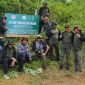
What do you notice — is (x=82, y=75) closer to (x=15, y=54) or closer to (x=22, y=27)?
(x=15, y=54)

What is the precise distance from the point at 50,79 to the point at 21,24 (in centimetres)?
457

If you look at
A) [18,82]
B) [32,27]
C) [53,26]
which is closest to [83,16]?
[32,27]

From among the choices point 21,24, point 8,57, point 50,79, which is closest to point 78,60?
point 50,79

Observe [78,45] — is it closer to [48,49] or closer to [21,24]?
[48,49]

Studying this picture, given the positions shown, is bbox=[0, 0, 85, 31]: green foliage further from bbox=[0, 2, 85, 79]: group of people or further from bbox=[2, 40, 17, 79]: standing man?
bbox=[2, 40, 17, 79]: standing man

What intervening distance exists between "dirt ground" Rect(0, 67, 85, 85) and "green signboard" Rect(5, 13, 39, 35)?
11.8ft

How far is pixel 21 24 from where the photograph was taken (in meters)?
16.7

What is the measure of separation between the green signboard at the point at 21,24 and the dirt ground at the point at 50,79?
360cm

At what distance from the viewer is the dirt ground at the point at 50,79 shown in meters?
12.4

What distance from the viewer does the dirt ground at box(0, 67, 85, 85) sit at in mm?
12383

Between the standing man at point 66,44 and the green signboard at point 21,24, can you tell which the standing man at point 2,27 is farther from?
the standing man at point 66,44

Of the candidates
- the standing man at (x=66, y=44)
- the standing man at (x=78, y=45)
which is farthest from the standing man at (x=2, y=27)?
the standing man at (x=78, y=45)

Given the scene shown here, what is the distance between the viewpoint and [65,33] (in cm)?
1359

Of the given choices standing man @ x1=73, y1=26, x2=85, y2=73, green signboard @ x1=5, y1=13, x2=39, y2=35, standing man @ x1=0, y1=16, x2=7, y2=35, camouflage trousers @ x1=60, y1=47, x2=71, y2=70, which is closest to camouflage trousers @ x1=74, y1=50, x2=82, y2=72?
standing man @ x1=73, y1=26, x2=85, y2=73
